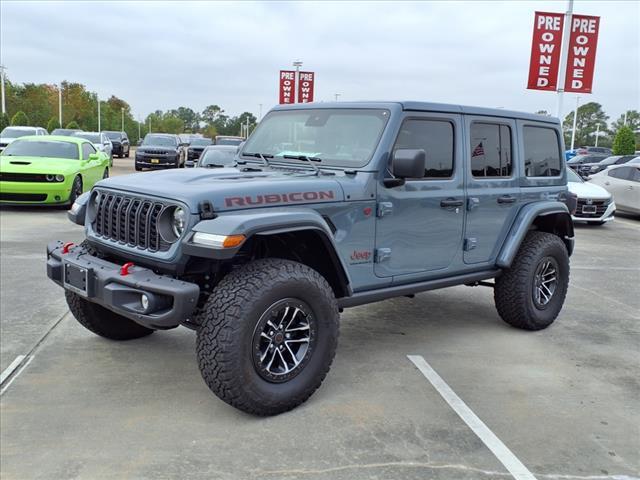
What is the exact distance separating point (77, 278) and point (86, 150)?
1035 centimetres

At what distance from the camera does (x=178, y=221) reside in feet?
11.9

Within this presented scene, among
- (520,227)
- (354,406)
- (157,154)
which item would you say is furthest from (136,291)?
(157,154)

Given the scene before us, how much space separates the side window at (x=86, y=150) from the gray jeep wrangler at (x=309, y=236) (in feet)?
29.3

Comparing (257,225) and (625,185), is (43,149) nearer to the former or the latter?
(257,225)

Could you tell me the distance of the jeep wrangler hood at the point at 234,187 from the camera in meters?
3.56

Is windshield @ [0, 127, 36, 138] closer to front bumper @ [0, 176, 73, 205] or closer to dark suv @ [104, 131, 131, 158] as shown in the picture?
dark suv @ [104, 131, 131, 158]

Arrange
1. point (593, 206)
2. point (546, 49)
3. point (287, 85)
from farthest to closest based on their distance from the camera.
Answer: point (287, 85) → point (546, 49) → point (593, 206)

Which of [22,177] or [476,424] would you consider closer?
[476,424]

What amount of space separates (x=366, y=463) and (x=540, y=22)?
688 inches

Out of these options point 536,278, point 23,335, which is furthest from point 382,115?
point 23,335

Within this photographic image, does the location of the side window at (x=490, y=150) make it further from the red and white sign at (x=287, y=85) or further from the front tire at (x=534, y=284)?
the red and white sign at (x=287, y=85)

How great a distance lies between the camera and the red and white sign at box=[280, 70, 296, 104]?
29547 mm

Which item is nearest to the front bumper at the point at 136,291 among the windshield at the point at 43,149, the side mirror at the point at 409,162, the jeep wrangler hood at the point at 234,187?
the jeep wrangler hood at the point at 234,187

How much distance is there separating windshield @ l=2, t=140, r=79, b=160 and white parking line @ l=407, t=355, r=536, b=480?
404 inches
